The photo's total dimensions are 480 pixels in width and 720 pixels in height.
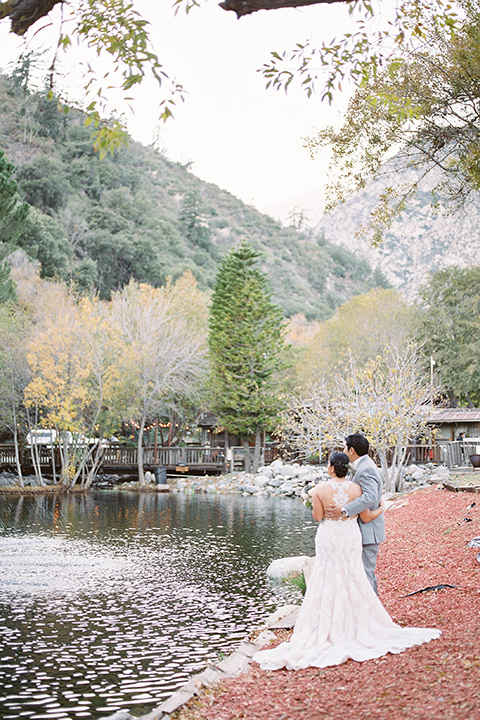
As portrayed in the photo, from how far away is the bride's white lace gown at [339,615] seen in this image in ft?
17.0

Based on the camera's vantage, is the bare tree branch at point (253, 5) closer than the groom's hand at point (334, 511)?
Yes

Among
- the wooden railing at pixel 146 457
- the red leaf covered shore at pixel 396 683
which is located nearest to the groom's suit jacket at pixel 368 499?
the red leaf covered shore at pixel 396 683

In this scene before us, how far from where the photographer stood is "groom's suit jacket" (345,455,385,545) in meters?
5.41

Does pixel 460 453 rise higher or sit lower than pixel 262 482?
higher

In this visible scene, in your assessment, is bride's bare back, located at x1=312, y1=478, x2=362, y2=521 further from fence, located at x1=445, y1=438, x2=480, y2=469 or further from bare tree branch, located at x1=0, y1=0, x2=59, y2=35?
fence, located at x1=445, y1=438, x2=480, y2=469

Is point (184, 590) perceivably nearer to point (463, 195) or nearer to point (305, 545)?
point (305, 545)

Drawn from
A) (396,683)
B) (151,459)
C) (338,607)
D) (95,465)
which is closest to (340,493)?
(338,607)

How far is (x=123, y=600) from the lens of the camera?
31.6ft

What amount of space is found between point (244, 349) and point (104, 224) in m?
28.3

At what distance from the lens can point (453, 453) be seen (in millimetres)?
25156

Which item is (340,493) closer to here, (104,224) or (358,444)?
(358,444)

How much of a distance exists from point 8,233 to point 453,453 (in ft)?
59.8

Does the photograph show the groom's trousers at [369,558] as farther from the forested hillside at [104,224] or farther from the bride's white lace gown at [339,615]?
the forested hillside at [104,224]

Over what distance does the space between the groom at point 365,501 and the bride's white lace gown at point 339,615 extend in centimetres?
10
